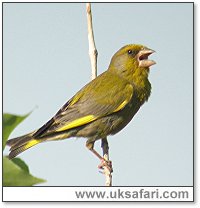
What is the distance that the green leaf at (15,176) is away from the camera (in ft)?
4.19

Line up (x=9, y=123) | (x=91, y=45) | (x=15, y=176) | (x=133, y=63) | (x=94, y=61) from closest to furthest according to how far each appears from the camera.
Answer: (x=9, y=123), (x=15, y=176), (x=91, y=45), (x=94, y=61), (x=133, y=63)

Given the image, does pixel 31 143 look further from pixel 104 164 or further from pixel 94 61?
pixel 94 61

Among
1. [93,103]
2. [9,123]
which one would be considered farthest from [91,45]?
[9,123]

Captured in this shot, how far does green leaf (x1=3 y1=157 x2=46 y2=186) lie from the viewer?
128 cm

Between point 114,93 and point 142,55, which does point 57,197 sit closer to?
point 114,93

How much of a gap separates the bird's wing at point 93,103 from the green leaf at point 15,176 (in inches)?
86.5

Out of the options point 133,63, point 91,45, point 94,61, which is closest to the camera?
point 91,45

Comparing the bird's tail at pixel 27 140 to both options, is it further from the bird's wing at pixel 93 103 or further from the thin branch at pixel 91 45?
the thin branch at pixel 91 45

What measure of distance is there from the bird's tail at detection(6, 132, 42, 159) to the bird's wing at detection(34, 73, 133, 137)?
0.19m

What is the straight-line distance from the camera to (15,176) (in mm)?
1300

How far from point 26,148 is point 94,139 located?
2.15 feet

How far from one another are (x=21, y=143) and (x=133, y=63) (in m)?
1.35

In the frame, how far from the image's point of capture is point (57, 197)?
3.28m

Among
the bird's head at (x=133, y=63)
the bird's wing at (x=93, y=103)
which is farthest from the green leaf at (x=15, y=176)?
the bird's head at (x=133, y=63)
